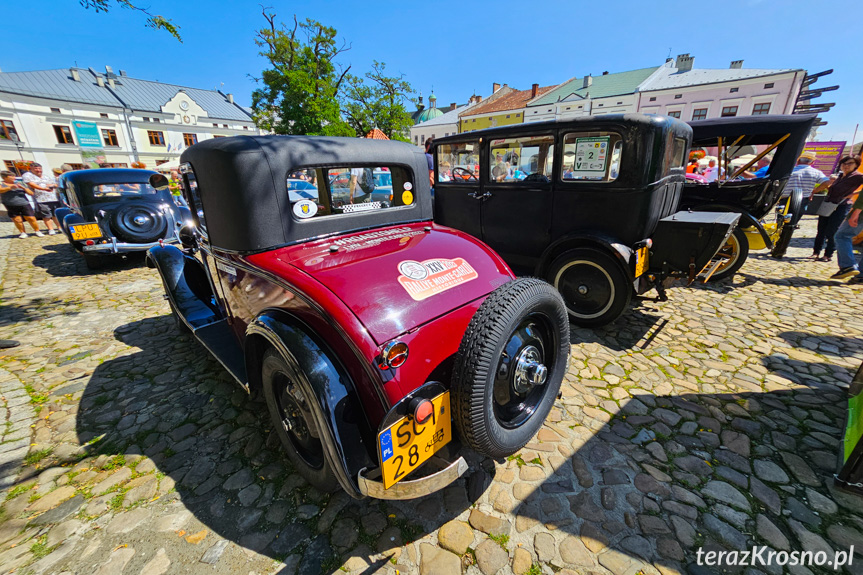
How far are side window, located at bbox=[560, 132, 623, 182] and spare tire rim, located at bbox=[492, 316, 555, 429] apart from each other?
2.48m

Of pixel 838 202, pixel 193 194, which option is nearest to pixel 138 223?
pixel 193 194

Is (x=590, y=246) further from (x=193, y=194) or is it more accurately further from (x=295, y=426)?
→ (x=193, y=194)

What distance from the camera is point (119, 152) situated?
3450 cm

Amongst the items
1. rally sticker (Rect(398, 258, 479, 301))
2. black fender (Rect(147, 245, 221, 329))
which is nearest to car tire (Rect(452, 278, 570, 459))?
rally sticker (Rect(398, 258, 479, 301))

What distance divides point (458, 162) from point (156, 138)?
149 feet

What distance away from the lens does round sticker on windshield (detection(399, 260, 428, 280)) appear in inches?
82.1

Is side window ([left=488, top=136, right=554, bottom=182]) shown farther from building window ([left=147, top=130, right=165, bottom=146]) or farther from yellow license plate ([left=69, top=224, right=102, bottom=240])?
Answer: building window ([left=147, top=130, right=165, bottom=146])

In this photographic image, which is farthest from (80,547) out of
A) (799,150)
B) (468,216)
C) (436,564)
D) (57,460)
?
(799,150)

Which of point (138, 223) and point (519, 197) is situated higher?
point (519, 197)

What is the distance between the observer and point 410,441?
1.67m

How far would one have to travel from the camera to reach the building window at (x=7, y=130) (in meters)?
29.2

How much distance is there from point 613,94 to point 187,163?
38.7 metres

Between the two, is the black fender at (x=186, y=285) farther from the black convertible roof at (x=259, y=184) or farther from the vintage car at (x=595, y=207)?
the vintage car at (x=595, y=207)

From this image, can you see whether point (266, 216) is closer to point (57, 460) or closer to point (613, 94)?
point (57, 460)
